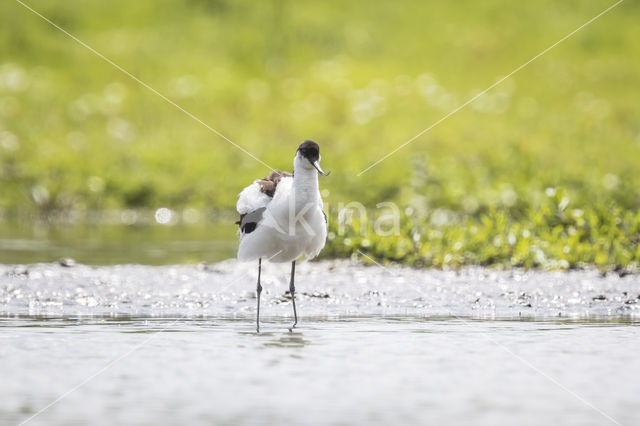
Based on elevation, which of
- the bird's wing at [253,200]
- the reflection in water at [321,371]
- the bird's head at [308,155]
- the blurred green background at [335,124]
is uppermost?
the blurred green background at [335,124]

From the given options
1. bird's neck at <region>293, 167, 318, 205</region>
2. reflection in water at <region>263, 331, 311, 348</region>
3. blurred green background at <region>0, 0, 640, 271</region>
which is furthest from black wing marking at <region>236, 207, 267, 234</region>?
blurred green background at <region>0, 0, 640, 271</region>

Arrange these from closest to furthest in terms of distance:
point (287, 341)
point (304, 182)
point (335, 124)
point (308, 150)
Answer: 1. point (287, 341)
2. point (308, 150)
3. point (304, 182)
4. point (335, 124)

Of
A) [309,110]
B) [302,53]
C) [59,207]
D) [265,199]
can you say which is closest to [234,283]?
[265,199]

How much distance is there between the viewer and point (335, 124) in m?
24.3

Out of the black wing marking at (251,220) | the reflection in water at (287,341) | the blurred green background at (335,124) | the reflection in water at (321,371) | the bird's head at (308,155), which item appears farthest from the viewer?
the blurred green background at (335,124)

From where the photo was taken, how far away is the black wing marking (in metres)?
8.88

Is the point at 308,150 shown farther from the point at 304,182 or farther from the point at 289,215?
the point at 289,215

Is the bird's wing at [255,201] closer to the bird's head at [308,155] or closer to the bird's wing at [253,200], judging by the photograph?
the bird's wing at [253,200]

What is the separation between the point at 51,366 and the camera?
632cm

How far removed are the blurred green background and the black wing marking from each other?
8.40 feet

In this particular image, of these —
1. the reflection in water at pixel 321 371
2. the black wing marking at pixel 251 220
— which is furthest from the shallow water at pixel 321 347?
the black wing marking at pixel 251 220

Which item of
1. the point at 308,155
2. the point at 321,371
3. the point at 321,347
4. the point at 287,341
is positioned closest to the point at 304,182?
the point at 308,155

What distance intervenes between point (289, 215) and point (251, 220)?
1.67 ft

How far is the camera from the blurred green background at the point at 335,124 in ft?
41.2
